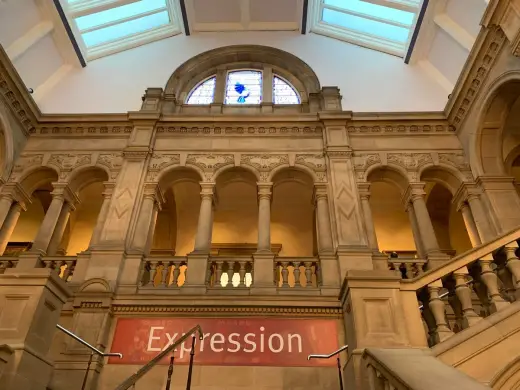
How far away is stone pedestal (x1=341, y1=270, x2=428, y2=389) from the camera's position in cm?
443

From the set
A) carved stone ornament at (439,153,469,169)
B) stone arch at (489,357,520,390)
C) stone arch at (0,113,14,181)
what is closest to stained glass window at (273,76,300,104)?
carved stone ornament at (439,153,469,169)

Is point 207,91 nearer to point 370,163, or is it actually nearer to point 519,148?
point 370,163

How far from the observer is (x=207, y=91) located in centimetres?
1182

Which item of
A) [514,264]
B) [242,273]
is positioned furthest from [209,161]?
[514,264]

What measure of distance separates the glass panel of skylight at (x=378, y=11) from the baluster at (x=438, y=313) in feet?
31.3

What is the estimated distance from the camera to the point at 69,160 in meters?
9.62

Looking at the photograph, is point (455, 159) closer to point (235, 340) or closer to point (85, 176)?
point (235, 340)

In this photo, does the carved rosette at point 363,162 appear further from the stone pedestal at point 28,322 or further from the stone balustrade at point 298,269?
the stone pedestal at point 28,322

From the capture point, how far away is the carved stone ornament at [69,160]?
950cm

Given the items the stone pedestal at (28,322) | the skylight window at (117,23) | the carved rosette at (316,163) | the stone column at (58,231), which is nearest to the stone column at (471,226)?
the carved rosette at (316,163)

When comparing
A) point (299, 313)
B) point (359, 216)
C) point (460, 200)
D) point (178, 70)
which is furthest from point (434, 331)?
point (178, 70)

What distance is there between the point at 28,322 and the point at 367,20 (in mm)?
11929

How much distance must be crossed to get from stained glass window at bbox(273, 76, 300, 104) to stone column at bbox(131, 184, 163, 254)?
4638mm

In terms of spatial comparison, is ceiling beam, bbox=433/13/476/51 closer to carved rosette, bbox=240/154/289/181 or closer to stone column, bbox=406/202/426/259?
stone column, bbox=406/202/426/259
